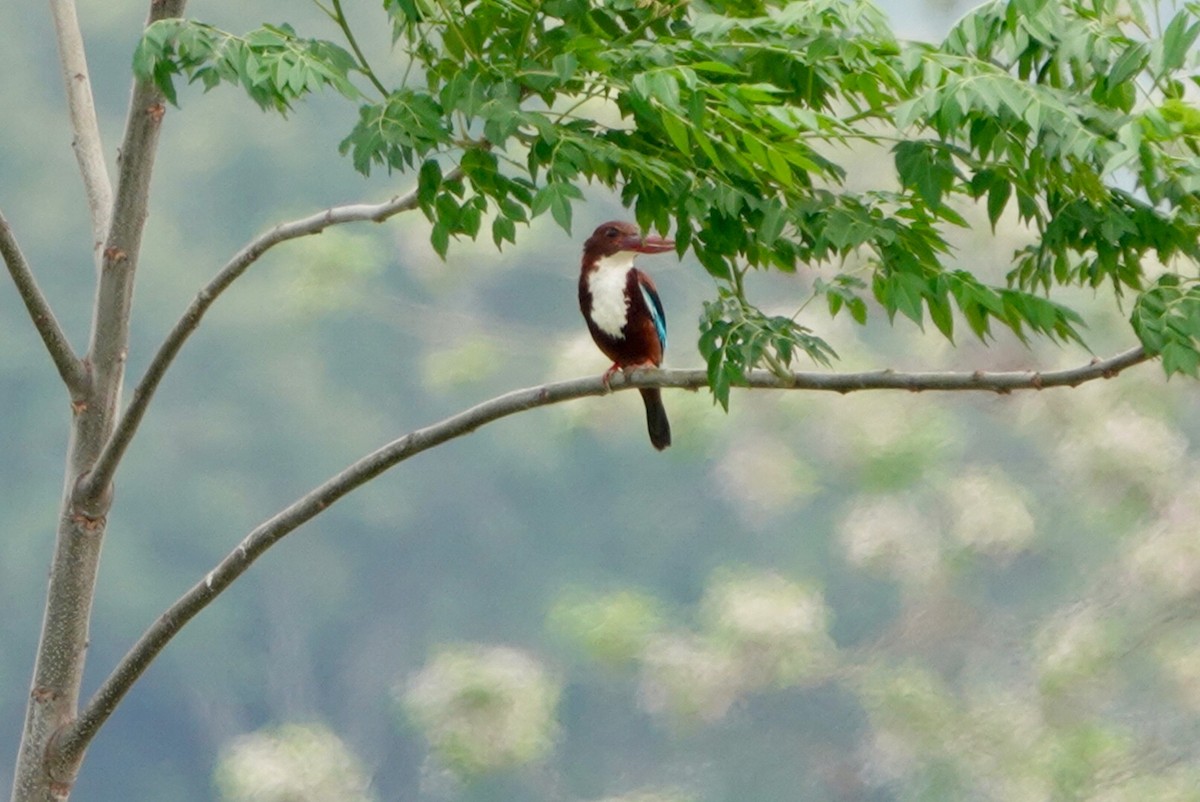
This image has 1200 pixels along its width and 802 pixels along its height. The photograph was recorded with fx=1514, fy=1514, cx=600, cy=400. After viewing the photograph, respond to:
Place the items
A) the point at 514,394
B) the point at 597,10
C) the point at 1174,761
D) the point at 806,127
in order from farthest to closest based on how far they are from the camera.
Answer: the point at 1174,761, the point at 514,394, the point at 597,10, the point at 806,127

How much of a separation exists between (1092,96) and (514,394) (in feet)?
2.56

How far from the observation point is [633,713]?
12.6 ft

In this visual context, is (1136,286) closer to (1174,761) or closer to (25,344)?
(1174,761)

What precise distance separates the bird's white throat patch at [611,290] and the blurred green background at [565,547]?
1235 mm

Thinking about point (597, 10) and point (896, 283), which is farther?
point (597, 10)

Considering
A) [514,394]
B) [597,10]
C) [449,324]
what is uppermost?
[449,324]

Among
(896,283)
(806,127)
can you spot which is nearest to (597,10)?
(806,127)

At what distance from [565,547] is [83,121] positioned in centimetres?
194

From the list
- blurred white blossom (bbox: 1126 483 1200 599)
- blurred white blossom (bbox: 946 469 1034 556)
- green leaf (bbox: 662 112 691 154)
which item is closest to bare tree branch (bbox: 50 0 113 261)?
green leaf (bbox: 662 112 691 154)

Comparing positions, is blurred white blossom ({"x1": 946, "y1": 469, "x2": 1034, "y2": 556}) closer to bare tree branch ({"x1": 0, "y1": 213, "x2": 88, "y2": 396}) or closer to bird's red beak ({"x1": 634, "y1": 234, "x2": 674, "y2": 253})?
bird's red beak ({"x1": 634, "y1": 234, "x2": 674, "y2": 253})

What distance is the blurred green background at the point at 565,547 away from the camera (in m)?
3.75

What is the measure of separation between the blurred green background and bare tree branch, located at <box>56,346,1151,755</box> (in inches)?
70.8

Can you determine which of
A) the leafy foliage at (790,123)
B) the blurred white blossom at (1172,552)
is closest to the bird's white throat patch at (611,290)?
the leafy foliage at (790,123)

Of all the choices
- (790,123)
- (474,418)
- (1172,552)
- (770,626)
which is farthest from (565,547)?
(790,123)
